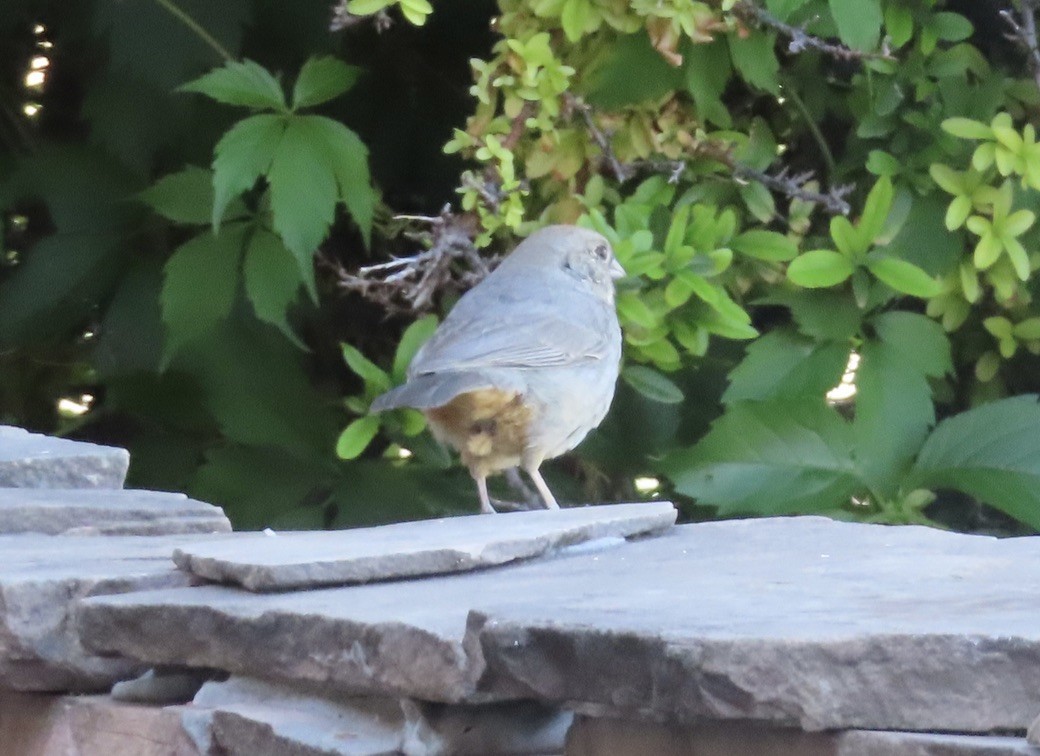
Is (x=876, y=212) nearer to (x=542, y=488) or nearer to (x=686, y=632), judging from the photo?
(x=542, y=488)

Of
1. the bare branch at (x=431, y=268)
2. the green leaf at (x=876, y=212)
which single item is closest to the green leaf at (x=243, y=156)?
the bare branch at (x=431, y=268)

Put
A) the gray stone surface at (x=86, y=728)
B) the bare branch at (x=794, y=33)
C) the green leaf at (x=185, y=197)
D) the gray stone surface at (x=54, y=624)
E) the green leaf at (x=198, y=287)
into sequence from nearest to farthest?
the gray stone surface at (x=86, y=728), the gray stone surface at (x=54, y=624), the bare branch at (x=794, y=33), the green leaf at (x=198, y=287), the green leaf at (x=185, y=197)

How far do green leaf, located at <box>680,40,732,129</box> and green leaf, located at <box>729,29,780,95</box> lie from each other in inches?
2.2

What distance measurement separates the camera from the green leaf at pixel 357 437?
3203 mm

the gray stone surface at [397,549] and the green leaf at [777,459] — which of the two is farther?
the green leaf at [777,459]

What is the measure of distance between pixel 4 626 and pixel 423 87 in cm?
262

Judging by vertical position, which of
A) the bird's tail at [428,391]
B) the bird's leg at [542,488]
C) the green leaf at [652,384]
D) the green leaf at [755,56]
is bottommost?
the bird's leg at [542,488]

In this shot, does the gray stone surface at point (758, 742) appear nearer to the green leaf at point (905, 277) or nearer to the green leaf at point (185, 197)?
the green leaf at point (905, 277)

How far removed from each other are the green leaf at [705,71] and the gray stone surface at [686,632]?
51.9 inches

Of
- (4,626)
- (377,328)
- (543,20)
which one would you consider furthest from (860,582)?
(377,328)

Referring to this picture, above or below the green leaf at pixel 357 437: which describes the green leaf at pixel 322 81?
above

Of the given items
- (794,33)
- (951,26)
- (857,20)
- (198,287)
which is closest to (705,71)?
(794,33)

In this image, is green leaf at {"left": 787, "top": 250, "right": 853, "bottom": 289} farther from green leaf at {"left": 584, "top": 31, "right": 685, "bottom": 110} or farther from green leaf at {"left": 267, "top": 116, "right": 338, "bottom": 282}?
green leaf at {"left": 267, "top": 116, "right": 338, "bottom": 282}

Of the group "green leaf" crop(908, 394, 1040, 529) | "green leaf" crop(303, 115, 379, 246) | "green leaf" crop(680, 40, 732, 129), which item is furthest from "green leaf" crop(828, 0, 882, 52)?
"green leaf" crop(303, 115, 379, 246)
